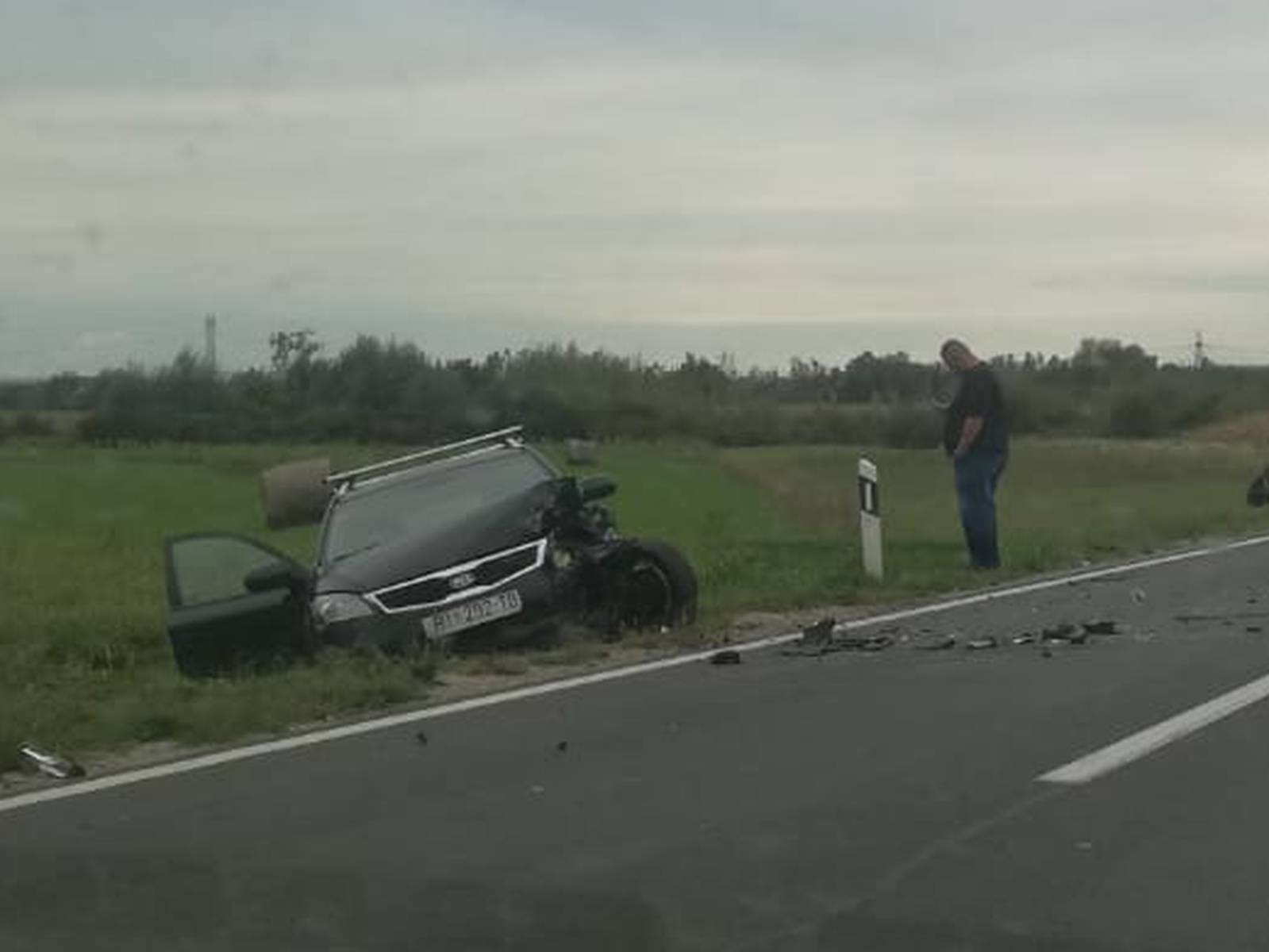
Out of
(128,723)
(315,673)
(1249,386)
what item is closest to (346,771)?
(128,723)

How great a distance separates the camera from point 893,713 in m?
9.71

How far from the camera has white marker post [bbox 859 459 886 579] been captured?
17.3m

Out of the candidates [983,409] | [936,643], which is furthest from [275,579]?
[983,409]

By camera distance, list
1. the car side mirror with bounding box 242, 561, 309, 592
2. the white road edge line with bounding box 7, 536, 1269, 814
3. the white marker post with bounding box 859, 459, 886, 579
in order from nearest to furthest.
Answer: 1. the white road edge line with bounding box 7, 536, 1269, 814
2. the car side mirror with bounding box 242, 561, 309, 592
3. the white marker post with bounding box 859, 459, 886, 579

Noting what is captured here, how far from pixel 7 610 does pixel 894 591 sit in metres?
8.60

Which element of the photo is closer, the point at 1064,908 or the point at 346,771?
the point at 1064,908

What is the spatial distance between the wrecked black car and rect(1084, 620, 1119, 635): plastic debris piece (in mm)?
2529

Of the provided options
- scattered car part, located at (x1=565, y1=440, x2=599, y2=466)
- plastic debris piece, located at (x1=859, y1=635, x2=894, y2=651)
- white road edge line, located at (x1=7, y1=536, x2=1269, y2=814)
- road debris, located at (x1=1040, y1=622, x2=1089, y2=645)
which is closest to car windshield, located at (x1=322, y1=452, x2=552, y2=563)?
white road edge line, located at (x1=7, y1=536, x2=1269, y2=814)

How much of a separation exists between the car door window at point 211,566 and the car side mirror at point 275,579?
0.18 meters

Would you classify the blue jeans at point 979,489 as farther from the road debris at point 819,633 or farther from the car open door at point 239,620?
the car open door at point 239,620

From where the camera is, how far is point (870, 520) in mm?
17453

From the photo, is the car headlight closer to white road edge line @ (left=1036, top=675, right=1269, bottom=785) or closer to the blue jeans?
white road edge line @ (left=1036, top=675, right=1269, bottom=785)

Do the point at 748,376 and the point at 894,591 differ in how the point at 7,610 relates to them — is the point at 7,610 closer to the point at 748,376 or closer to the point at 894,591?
the point at 894,591

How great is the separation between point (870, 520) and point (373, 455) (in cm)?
2798
